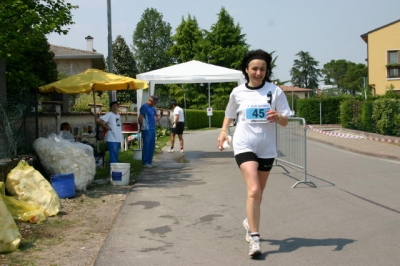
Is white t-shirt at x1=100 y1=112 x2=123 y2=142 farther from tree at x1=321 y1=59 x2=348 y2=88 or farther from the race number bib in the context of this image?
tree at x1=321 y1=59 x2=348 y2=88

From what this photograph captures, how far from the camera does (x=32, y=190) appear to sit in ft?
24.7

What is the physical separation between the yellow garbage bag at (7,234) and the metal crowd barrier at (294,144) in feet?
18.7

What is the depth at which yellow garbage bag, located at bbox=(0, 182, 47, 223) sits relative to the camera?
687 cm

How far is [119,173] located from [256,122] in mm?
5541

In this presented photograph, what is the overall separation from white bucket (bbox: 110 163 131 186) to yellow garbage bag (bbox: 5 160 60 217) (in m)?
2.78

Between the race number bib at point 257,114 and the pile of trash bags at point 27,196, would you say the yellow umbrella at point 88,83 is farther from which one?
the race number bib at point 257,114

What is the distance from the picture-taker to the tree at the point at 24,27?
10.2 metres

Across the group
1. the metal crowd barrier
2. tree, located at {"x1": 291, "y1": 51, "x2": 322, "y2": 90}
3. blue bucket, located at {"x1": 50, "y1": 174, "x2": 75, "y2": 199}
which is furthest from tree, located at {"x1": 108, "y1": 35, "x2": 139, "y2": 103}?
tree, located at {"x1": 291, "y1": 51, "x2": 322, "y2": 90}

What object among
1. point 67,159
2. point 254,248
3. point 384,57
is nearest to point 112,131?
point 67,159

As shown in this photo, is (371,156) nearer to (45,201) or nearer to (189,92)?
(45,201)

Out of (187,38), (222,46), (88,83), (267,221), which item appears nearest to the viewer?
(267,221)

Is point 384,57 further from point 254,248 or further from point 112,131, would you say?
point 254,248

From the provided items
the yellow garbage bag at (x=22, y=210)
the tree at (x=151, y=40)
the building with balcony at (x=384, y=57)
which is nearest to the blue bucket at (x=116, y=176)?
the yellow garbage bag at (x=22, y=210)

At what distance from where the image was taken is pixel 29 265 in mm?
5145
